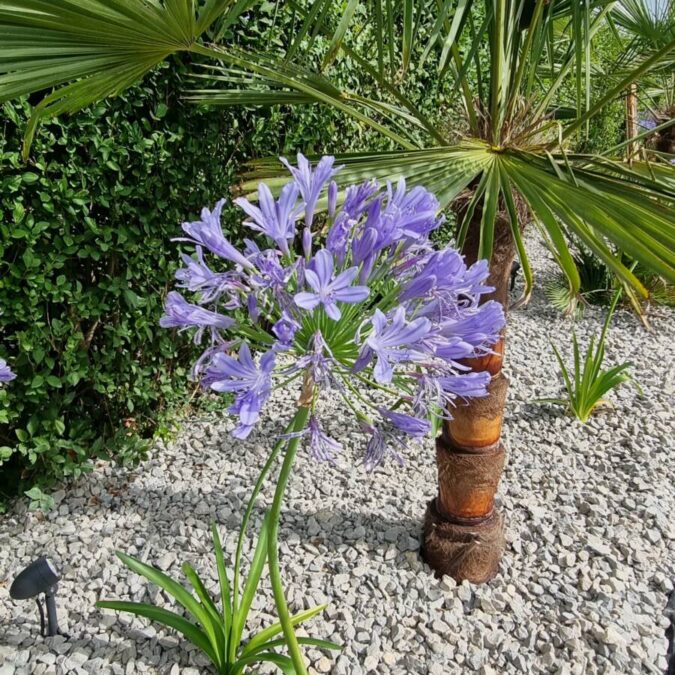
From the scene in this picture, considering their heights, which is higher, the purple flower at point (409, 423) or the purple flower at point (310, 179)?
the purple flower at point (310, 179)

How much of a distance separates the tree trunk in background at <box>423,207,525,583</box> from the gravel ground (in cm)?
9

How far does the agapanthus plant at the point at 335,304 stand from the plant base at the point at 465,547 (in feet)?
3.62

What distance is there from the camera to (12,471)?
2.43 meters

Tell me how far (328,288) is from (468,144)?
1.04 meters

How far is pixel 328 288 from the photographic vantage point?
0.80m

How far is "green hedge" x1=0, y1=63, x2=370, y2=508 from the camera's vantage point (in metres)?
2.08

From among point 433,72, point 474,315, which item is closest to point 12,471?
point 474,315

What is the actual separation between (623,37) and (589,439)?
4.70 meters

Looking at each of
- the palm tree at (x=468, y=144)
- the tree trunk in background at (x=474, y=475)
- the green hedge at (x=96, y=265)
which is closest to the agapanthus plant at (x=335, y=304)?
the palm tree at (x=468, y=144)

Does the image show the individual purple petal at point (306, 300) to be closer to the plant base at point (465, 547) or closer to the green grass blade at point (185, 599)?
the green grass blade at point (185, 599)

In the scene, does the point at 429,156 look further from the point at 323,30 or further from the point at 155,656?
the point at 323,30

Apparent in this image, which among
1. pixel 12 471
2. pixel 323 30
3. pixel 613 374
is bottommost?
pixel 12 471

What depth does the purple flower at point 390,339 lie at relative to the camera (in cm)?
80

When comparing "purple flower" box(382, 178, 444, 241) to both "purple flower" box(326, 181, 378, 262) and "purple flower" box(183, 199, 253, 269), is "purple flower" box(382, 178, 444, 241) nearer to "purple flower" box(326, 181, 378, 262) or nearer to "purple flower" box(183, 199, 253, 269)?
"purple flower" box(326, 181, 378, 262)
